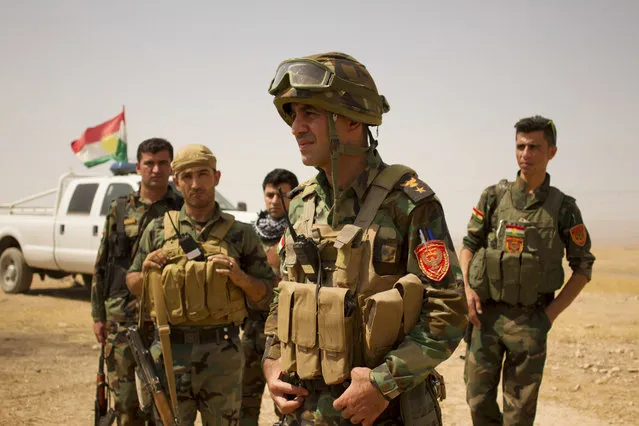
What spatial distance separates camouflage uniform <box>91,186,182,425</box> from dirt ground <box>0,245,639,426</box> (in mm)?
1607

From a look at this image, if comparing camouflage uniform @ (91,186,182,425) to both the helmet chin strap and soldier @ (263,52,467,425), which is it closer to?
soldier @ (263,52,467,425)

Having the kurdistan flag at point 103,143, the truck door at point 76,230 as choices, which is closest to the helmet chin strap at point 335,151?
the truck door at point 76,230

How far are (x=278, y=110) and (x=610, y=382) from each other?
5.97 metres

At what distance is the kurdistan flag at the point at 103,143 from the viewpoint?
14.7 m

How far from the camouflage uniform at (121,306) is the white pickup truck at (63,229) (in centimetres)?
502

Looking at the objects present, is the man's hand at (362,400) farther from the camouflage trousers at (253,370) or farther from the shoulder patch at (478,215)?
the shoulder patch at (478,215)

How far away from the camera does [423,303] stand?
2184mm

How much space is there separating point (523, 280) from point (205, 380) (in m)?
2.45

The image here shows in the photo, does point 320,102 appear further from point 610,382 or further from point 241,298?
point 610,382

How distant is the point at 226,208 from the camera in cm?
1053

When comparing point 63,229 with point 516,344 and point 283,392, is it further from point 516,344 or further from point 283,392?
point 283,392

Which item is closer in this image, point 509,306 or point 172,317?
point 172,317

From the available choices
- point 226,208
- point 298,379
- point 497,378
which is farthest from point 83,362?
point 298,379

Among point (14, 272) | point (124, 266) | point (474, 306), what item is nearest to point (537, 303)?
point (474, 306)
